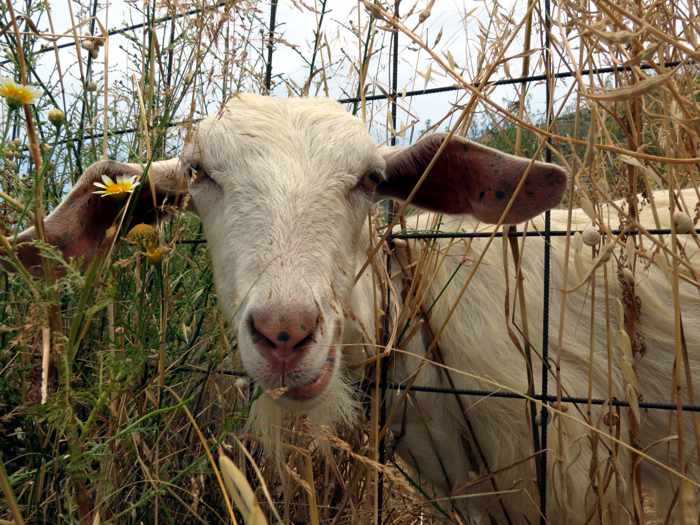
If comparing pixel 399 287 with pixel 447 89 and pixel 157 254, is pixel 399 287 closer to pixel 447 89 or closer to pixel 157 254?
pixel 447 89

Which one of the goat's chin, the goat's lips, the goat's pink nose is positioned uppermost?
the goat's pink nose

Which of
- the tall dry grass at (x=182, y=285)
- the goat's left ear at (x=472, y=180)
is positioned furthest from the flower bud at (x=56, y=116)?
the goat's left ear at (x=472, y=180)

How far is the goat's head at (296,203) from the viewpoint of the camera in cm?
151

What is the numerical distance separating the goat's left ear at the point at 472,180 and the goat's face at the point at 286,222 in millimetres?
180

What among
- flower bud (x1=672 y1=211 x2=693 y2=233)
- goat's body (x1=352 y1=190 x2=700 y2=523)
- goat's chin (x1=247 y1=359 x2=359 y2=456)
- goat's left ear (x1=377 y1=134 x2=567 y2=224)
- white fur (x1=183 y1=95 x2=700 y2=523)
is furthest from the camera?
goat's body (x1=352 y1=190 x2=700 y2=523)

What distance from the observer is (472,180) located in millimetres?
2230

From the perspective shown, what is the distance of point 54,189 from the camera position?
258cm

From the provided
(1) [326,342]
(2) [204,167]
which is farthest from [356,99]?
(1) [326,342]

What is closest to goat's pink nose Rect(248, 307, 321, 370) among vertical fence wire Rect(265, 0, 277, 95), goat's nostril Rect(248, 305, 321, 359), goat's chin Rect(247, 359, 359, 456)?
goat's nostril Rect(248, 305, 321, 359)

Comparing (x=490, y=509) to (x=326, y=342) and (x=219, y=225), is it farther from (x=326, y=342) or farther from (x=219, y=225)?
(x=219, y=225)

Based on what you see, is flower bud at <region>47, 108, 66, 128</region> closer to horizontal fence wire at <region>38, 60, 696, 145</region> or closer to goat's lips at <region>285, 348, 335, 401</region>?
horizontal fence wire at <region>38, 60, 696, 145</region>

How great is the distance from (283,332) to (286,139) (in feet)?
2.62

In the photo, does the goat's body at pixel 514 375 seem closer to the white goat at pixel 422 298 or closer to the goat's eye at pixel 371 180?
the white goat at pixel 422 298

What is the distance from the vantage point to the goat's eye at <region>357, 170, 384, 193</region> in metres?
2.09
